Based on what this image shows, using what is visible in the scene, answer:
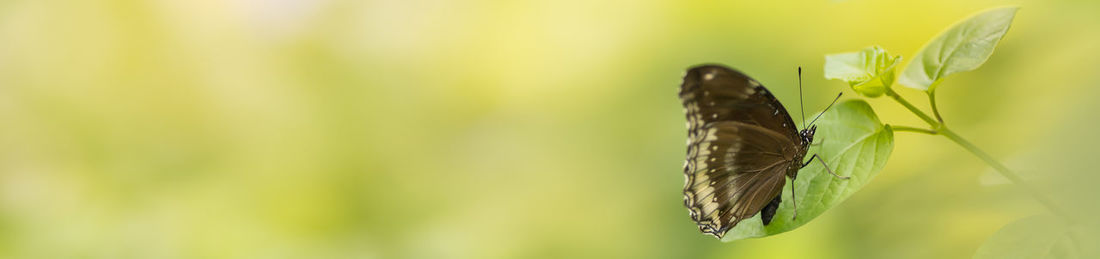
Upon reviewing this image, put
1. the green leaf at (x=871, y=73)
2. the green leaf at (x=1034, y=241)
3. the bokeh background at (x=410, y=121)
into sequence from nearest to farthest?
1. the green leaf at (x=1034, y=241)
2. the green leaf at (x=871, y=73)
3. the bokeh background at (x=410, y=121)

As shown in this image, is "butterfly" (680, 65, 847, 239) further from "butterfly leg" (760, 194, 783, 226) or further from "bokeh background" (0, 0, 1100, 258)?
"bokeh background" (0, 0, 1100, 258)

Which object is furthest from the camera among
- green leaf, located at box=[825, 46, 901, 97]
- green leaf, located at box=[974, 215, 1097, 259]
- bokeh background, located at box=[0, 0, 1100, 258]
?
bokeh background, located at box=[0, 0, 1100, 258]

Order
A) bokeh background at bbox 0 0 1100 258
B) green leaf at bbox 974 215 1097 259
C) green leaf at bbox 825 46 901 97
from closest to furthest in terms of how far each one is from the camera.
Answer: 1. green leaf at bbox 974 215 1097 259
2. green leaf at bbox 825 46 901 97
3. bokeh background at bbox 0 0 1100 258

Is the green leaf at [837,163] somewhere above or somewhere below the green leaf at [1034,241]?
above

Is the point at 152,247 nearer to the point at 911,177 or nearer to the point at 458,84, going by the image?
the point at 458,84

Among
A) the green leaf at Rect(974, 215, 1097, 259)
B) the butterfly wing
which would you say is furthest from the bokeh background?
the green leaf at Rect(974, 215, 1097, 259)

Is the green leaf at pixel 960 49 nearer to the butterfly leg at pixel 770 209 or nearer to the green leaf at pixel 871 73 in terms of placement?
the green leaf at pixel 871 73

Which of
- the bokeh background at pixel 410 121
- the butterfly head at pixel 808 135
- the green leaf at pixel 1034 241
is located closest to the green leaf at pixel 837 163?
the butterfly head at pixel 808 135
